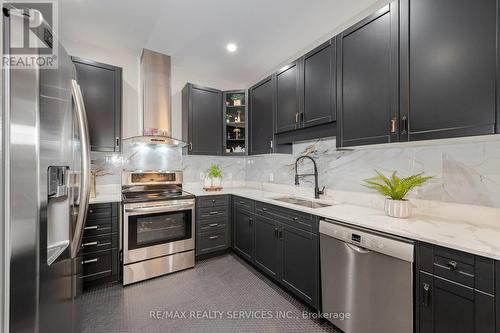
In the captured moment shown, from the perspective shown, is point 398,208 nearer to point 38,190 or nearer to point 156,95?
point 38,190

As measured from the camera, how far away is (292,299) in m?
2.15

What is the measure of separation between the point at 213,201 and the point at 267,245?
1.03 meters

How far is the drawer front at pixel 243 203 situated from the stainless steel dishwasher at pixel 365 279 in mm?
1096

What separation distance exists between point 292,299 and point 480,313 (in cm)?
146

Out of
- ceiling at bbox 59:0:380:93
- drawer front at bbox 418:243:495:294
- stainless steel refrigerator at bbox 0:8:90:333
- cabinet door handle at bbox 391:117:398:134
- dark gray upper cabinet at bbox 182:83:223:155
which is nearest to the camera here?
stainless steel refrigerator at bbox 0:8:90:333

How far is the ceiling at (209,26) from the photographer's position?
6.72 feet

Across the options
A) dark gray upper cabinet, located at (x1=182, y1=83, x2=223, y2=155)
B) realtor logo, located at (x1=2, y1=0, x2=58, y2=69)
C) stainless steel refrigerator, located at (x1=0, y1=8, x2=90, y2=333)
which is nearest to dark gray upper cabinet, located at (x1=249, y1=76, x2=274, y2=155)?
dark gray upper cabinet, located at (x1=182, y1=83, x2=223, y2=155)

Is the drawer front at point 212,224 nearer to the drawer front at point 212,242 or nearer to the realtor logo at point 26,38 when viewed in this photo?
the drawer front at point 212,242

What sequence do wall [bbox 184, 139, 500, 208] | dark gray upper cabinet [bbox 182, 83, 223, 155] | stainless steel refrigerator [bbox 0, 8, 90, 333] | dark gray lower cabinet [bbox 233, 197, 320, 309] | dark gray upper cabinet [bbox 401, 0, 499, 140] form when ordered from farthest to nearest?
dark gray upper cabinet [bbox 182, 83, 223, 155]
dark gray lower cabinet [bbox 233, 197, 320, 309]
wall [bbox 184, 139, 500, 208]
dark gray upper cabinet [bbox 401, 0, 499, 140]
stainless steel refrigerator [bbox 0, 8, 90, 333]

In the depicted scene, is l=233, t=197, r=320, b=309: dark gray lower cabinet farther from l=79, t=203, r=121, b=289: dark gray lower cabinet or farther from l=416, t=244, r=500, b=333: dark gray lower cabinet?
l=79, t=203, r=121, b=289: dark gray lower cabinet

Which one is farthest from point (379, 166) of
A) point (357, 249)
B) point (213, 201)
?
point (213, 201)

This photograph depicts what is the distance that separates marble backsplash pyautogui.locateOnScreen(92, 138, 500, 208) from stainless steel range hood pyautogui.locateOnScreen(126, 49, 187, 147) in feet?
1.36

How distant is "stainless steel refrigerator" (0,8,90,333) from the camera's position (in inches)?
28.1

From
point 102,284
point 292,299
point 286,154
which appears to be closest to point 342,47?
point 286,154
